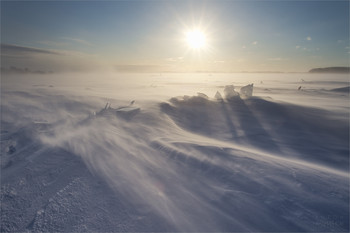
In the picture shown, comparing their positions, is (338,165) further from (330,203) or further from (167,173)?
(167,173)

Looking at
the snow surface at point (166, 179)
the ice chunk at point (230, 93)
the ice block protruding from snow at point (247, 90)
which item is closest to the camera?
the snow surface at point (166, 179)

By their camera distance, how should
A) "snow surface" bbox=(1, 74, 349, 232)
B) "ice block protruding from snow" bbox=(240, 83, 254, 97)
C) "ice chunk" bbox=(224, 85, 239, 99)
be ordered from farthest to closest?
"ice block protruding from snow" bbox=(240, 83, 254, 97) → "ice chunk" bbox=(224, 85, 239, 99) → "snow surface" bbox=(1, 74, 349, 232)

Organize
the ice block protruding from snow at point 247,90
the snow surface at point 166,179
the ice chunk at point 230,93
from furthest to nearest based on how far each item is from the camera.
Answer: the ice block protruding from snow at point 247,90 < the ice chunk at point 230,93 < the snow surface at point 166,179

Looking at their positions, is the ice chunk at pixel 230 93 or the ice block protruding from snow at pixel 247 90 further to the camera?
the ice block protruding from snow at pixel 247 90

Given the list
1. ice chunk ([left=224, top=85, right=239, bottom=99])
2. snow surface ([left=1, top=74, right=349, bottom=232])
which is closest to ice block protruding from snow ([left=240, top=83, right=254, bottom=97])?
ice chunk ([left=224, top=85, right=239, bottom=99])

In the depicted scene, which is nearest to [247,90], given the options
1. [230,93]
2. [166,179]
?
[230,93]

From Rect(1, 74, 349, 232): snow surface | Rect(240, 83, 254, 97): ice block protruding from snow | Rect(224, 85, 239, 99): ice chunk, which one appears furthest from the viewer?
Rect(240, 83, 254, 97): ice block protruding from snow

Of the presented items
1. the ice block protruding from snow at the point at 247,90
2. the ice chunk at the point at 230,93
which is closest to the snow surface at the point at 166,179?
the ice chunk at the point at 230,93

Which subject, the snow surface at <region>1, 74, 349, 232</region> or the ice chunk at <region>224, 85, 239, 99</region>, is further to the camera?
the ice chunk at <region>224, 85, 239, 99</region>

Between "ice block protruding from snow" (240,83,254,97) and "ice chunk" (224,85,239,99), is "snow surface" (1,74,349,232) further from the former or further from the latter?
"ice block protruding from snow" (240,83,254,97)

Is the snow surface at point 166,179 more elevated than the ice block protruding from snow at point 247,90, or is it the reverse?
the ice block protruding from snow at point 247,90

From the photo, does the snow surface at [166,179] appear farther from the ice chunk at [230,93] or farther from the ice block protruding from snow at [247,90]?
the ice block protruding from snow at [247,90]

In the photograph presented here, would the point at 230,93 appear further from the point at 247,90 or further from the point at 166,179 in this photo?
the point at 166,179

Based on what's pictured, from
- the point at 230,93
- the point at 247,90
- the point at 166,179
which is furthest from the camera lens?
the point at 247,90
